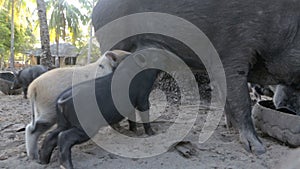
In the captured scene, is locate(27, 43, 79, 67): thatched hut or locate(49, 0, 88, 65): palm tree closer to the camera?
locate(49, 0, 88, 65): palm tree

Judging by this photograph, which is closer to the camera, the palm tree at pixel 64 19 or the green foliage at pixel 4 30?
the green foliage at pixel 4 30

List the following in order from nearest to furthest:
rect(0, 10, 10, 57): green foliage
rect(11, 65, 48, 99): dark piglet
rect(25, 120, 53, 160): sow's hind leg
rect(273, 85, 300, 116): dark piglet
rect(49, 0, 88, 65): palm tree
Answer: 1. rect(25, 120, 53, 160): sow's hind leg
2. rect(273, 85, 300, 116): dark piglet
3. rect(11, 65, 48, 99): dark piglet
4. rect(0, 10, 10, 57): green foliage
5. rect(49, 0, 88, 65): palm tree

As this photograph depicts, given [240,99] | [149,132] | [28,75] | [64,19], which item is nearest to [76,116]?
[149,132]

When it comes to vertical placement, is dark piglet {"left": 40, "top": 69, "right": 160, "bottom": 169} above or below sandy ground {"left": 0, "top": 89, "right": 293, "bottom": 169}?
above

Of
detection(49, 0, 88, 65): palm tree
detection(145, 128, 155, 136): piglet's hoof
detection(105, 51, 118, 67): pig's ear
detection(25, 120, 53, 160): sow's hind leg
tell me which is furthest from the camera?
detection(49, 0, 88, 65): palm tree

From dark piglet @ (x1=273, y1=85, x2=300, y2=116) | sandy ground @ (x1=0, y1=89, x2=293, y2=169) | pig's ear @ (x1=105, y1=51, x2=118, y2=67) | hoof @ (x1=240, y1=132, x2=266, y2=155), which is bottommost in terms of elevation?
sandy ground @ (x1=0, y1=89, x2=293, y2=169)

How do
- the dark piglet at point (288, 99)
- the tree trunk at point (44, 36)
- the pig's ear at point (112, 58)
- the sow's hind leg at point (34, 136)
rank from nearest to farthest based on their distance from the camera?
the sow's hind leg at point (34, 136)
the pig's ear at point (112, 58)
the dark piglet at point (288, 99)
the tree trunk at point (44, 36)

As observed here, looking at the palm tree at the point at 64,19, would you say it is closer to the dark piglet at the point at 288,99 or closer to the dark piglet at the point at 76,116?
the dark piglet at the point at 288,99

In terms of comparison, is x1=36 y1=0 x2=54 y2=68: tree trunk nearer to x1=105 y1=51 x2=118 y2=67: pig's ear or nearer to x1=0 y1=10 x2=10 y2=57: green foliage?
x1=105 y1=51 x2=118 y2=67: pig's ear

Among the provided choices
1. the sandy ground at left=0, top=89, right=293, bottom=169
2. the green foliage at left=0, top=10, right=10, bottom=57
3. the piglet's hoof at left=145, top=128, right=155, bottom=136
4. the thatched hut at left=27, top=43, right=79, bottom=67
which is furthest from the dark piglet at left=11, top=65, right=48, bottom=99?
the thatched hut at left=27, top=43, right=79, bottom=67

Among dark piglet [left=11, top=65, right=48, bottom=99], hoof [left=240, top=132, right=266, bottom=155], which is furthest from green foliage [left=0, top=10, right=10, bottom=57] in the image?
hoof [left=240, top=132, right=266, bottom=155]

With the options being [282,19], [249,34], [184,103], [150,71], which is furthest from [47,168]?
[184,103]

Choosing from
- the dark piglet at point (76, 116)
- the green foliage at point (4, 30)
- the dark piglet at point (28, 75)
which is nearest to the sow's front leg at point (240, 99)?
the dark piglet at point (76, 116)

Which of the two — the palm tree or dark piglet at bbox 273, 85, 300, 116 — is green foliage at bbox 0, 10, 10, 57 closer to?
the palm tree
